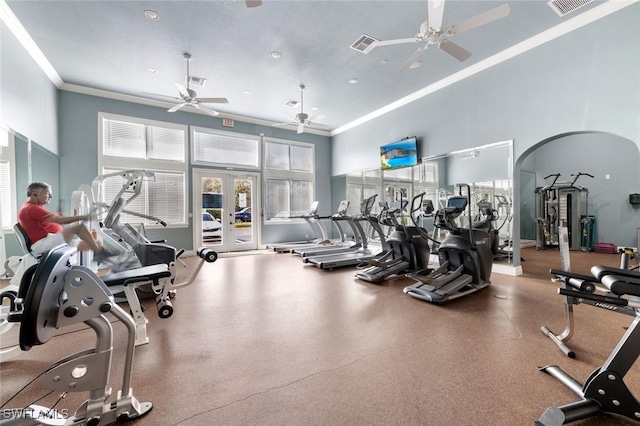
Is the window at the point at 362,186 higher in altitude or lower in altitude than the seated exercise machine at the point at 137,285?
higher

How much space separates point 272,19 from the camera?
4.07 metres

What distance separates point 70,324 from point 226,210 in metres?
7.06

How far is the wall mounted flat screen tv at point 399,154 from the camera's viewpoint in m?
6.76

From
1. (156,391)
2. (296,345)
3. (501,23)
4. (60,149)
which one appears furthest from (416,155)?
(60,149)

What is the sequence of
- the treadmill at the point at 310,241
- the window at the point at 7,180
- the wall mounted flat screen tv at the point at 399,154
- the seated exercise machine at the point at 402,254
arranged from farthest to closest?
the treadmill at the point at 310,241 → the wall mounted flat screen tv at the point at 399,154 → the seated exercise machine at the point at 402,254 → the window at the point at 7,180

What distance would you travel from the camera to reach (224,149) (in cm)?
818

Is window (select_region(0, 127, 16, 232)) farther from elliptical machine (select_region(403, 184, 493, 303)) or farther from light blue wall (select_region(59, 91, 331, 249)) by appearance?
elliptical machine (select_region(403, 184, 493, 303))

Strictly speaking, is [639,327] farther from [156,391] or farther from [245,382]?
[156,391]

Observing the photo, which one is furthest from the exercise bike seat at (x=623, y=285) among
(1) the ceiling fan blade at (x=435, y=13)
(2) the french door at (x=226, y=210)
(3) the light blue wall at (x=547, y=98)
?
(2) the french door at (x=226, y=210)

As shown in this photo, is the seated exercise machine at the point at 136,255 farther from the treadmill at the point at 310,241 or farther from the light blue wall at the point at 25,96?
the treadmill at the point at 310,241

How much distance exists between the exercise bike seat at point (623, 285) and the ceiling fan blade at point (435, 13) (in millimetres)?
2930

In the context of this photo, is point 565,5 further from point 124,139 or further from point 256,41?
point 124,139

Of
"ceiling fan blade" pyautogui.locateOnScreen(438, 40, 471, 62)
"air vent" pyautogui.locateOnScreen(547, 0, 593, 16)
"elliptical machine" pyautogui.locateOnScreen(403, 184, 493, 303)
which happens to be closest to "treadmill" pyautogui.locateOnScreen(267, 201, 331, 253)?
"elliptical machine" pyautogui.locateOnScreen(403, 184, 493, 303)

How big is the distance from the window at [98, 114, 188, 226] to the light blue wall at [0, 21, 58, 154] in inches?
39.6
